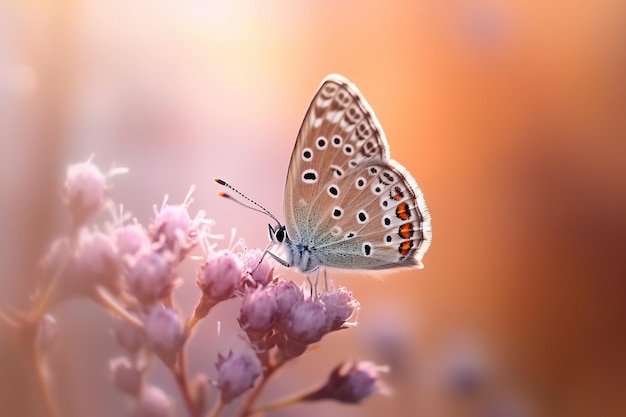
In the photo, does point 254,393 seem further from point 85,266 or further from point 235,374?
point 85,266

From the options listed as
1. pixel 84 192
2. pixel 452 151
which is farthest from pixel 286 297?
pixel 452 151

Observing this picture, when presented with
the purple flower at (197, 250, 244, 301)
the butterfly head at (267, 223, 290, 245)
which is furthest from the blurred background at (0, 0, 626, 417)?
the purple flower at (197, 250, 244, 301)

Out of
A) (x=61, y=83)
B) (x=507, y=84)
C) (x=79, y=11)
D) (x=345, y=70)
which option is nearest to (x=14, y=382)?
(x=61, y=83)

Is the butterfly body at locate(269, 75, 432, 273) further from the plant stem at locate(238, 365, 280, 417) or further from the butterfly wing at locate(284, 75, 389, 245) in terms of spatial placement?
the plant stem at locate(238, 365, 280, 417)

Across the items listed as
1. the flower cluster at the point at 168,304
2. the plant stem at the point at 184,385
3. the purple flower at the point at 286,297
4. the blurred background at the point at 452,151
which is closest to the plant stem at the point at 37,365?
the flower cluster at the point at 168,304

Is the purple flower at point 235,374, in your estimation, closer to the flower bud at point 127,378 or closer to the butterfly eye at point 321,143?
the flower bud at point 127,378
